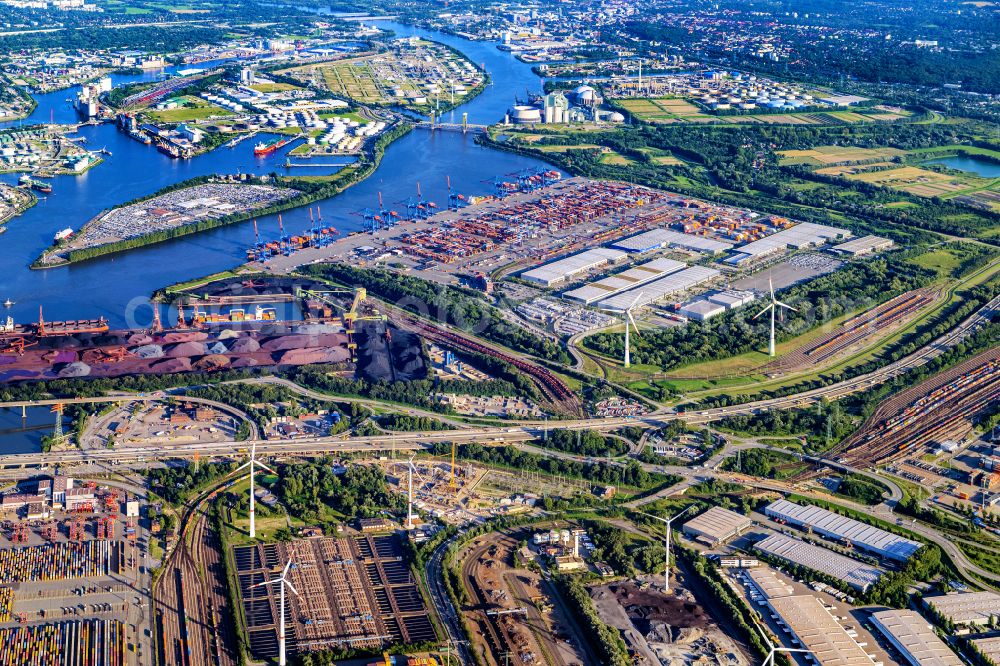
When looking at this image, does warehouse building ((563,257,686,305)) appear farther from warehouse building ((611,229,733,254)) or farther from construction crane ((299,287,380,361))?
construction crane ((299,287,380,361))

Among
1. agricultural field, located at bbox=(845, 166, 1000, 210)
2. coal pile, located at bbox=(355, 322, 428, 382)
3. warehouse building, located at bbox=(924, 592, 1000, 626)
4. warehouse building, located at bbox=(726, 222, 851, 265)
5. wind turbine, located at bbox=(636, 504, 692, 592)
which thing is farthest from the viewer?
agricultural field, located at bbox=(845, 166, 1000, 210)

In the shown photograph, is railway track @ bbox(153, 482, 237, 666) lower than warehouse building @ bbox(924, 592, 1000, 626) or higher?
lower

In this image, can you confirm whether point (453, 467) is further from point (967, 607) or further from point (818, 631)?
point (967, 607)

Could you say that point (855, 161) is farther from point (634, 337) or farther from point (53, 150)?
point (53, 150)

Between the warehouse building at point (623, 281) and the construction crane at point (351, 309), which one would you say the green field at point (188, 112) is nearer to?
the construction crane at point (351, 309)

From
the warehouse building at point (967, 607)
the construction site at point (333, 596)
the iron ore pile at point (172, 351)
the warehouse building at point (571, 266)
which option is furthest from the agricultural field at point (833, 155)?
the construction site at point (333, 596)

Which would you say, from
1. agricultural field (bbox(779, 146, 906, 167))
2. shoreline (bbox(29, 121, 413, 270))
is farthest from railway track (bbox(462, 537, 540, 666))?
agricultural field (bbox(779, 146, 906, 167))

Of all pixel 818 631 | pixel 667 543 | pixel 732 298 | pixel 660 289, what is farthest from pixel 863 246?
pixel 818 631
